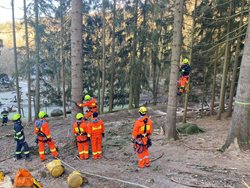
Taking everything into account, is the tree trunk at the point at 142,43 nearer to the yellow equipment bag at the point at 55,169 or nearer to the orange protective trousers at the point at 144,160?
the orange protective trousers at the point at 144,160

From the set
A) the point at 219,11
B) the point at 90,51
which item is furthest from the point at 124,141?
the point at 90,51

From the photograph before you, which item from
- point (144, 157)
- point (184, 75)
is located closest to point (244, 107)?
point (144, 157)

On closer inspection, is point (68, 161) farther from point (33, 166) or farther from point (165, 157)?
point (165, 157)

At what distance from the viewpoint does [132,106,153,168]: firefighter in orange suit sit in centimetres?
680

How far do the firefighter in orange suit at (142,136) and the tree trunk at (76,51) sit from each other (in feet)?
8.69

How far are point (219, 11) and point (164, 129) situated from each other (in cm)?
933

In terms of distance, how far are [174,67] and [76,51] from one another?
3.76 m

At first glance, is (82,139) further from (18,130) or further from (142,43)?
(142,43)

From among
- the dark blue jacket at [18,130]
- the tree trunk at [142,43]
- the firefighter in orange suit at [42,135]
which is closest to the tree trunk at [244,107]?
the firefighter in orange suit at [42,135]

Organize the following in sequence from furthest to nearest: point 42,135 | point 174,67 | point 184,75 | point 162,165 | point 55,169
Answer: point 184,75 → point 174,67 → point 42,135 → point 162,165 → point 55,169

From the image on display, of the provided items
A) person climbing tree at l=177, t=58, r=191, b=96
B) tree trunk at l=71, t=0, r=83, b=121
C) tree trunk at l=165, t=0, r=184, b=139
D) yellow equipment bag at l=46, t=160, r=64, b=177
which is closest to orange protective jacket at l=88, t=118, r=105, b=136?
tree trunk at l=71, t=0, r=83, b=121

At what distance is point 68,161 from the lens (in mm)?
7668

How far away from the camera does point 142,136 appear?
687 cm

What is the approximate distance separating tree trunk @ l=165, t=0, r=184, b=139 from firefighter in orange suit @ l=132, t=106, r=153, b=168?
2592 mm
